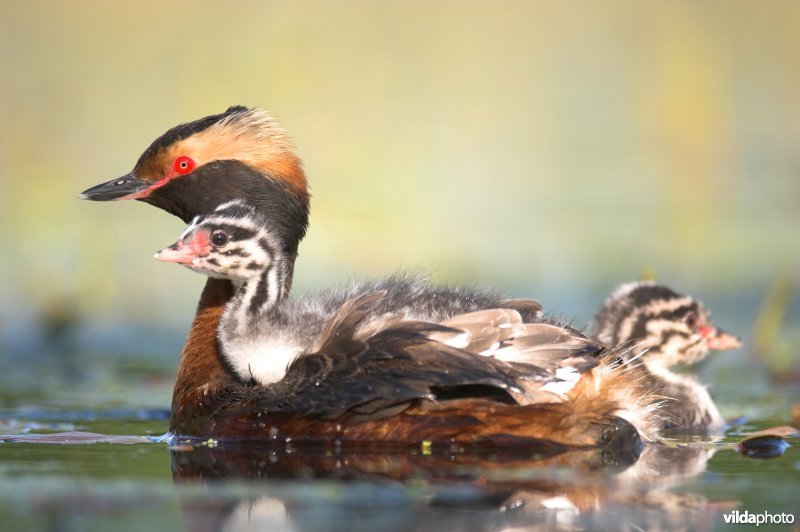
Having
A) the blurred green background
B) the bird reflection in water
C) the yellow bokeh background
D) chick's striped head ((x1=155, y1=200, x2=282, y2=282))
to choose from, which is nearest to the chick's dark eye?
chick's striped head ((x1=155, y1=200, x2=282, y2=282))

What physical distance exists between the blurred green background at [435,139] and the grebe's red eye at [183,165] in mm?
2893

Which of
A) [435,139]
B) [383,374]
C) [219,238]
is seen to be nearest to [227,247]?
[219,238]

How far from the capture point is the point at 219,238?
696 cm

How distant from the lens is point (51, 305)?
10531mm

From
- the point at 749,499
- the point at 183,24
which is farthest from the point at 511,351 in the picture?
the point at 183,24

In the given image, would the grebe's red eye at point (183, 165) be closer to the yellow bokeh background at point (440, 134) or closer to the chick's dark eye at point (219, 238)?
the chick's dark eye at point (219, 238)

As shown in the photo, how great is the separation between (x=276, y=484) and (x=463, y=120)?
8.14 meters

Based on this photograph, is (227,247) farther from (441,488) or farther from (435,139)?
(435,139)

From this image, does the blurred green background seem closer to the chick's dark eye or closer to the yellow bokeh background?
the yellow bokeh background

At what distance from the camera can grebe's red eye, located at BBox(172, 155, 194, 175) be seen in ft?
24.7

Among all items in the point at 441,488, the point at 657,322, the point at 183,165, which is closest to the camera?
the point at 441,488

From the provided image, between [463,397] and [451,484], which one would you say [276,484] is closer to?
[451,484]

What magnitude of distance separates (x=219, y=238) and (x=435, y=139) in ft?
20.5

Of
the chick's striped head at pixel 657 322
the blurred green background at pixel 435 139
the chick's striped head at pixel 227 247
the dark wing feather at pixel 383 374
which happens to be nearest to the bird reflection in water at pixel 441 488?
the dark wing feather at pixel 383 374
